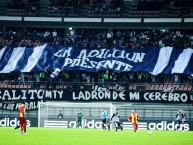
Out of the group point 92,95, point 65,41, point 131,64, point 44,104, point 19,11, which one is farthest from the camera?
point 19,11

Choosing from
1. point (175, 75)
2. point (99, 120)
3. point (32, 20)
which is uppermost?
point (32, 20)

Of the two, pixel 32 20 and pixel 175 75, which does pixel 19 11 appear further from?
pixel 175 75

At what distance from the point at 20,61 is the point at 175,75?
14609 mm

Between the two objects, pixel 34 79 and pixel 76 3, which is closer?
pixel 34 79

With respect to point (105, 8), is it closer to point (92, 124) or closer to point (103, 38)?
point (103, 38)

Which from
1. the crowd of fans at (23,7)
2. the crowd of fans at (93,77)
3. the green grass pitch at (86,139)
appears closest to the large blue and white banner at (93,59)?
the crowd of fans at (93,77)

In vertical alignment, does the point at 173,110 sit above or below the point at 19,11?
below

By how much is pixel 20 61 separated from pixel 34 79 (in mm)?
2421

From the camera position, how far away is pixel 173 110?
47.2m

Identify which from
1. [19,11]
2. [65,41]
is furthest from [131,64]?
[19,11]

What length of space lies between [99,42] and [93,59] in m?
3.46

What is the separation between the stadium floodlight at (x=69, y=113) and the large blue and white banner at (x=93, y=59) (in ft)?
22.1

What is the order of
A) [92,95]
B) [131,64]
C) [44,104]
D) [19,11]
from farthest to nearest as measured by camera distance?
[19,11] → [131,64] → [92,95] → [44,104]

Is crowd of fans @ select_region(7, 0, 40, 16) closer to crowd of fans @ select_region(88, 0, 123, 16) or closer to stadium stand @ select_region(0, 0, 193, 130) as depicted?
stadium stand @ select_region(0, 0, 193, 130)
